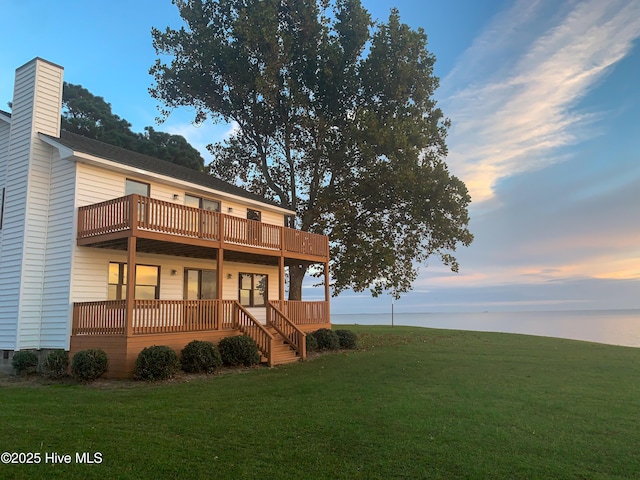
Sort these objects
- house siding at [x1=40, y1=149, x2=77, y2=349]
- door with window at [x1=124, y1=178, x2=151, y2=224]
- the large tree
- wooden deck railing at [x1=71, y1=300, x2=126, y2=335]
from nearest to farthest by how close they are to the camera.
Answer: wooden deck railing at [x1=71, y1=300, x2=126, y2=335]
house siding at [x1=40, y1=149, x2=77, y2=349]
door with window at [x1=124, y1=178, x2=151, y2=224]
the large tree

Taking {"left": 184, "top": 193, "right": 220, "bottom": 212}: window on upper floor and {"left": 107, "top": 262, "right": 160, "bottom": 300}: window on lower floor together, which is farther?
{"left": 184, "top": 193, "right": 220, "bottom": 212}: window on upper floor

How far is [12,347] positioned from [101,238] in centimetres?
437

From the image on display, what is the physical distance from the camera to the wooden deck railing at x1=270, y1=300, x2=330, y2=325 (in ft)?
60.2

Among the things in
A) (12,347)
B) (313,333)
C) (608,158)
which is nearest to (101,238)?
(12,347)

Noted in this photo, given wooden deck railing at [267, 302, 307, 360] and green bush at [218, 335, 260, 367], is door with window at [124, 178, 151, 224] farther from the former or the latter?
wooden deck railing at [267, 302, 307, 360]

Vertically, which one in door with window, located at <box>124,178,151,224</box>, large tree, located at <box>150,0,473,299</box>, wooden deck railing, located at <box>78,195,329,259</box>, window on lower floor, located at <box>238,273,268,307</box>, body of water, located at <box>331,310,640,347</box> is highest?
large tree, located at <box>150,0,473,299</box>

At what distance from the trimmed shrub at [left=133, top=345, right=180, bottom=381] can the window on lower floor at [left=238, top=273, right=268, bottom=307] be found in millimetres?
8076

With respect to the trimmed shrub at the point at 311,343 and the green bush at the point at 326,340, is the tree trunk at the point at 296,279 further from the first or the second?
the trimmed shrub at the point at 311,343

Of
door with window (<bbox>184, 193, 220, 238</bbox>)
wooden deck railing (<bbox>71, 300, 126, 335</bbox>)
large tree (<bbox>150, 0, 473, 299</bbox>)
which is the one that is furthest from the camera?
large tree (<bbox>150, 0, 473, 299</bbox>)

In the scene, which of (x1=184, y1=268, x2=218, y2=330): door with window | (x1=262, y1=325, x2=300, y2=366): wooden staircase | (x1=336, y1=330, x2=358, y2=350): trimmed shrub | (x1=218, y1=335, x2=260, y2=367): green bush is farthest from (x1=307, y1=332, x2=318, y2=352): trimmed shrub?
(x1=184, y1=268, x2=218, y2=330): door with window

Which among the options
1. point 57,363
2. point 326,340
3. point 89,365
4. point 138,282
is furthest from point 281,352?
point 57,363

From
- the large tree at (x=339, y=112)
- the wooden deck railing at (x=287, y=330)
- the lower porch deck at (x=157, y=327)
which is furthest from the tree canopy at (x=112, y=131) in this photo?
the lower porch deck at (x=157, y=327)

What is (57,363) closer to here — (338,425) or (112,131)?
(338,425)

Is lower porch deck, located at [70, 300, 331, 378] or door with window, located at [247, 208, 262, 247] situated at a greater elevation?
door with window, located at [247, 208, 262, 247]
